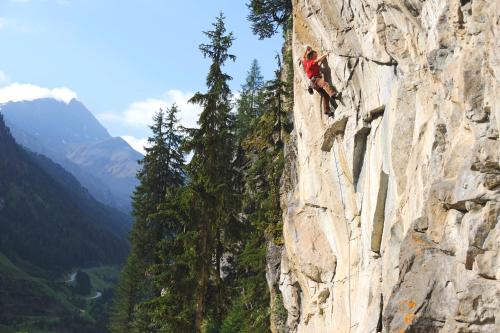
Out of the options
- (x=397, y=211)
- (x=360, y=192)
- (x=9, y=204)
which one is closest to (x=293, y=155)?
(x=360, y=192)

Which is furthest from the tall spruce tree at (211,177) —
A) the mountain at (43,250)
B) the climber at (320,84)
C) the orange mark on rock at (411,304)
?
the mountain at (43,250)

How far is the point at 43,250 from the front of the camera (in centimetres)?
14300

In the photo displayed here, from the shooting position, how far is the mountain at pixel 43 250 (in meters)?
106

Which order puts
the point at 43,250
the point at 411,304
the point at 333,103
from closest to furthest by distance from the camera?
the point at 411,304
the point at 333,103
the point at 43,250

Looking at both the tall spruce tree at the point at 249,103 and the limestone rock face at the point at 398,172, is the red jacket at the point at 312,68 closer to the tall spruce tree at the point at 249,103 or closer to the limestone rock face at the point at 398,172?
the limestone rock face at the point at 398,172

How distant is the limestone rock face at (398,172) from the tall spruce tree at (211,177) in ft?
12.8

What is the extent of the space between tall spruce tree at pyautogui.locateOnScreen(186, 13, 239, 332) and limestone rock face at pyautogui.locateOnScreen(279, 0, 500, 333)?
3.91m

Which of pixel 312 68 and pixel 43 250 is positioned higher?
pixel 312 68

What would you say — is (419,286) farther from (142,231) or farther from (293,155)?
(142,231)

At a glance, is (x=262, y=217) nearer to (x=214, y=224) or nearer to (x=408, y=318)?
(x=214, y=224)

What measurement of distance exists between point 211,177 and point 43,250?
136841mm

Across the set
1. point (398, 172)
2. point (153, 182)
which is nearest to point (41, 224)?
point (153, 182)

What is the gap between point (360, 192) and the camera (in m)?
13.9

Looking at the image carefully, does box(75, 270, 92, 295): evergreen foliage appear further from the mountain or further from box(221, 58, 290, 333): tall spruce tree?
box(221, 58, 290, 333): tall spruce tree
